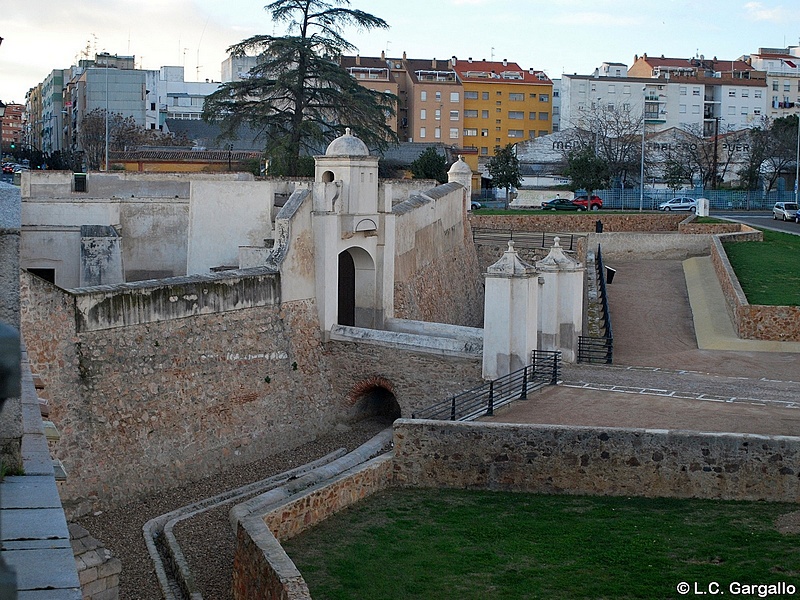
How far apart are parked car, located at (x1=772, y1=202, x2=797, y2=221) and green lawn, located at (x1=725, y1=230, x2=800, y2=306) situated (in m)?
8.83

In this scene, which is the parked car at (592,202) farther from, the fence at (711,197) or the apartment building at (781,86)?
the apartment building at (781,86)

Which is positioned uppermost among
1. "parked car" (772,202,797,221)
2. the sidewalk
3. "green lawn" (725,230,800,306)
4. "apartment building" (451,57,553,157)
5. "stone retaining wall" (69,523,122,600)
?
"apartment building" (451,57,553,157)

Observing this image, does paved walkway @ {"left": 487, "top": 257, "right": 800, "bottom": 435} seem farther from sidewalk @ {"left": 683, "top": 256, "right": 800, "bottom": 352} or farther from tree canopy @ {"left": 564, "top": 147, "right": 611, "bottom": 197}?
tree canopy @ {"left": 564, "top": 147, "right": 611, "bottom": 197}

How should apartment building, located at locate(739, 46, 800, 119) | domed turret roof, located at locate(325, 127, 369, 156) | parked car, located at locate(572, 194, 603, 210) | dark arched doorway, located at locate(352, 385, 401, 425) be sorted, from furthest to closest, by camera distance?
apartment building, located at locate(739, 46, 800, 119) → parked car, located at locate(572, 194, 603, 210) → domed turret roof, located at locate(325, 127, 369, 156) → dark arched doorway, located at locate(352, 385, 401, 425)

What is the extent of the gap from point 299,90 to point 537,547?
22.7 metres

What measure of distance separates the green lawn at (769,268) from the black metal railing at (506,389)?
695 cm

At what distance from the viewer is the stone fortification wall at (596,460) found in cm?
1338

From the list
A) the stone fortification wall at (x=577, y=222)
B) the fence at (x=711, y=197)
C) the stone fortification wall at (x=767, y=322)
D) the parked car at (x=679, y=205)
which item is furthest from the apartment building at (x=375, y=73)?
the stone fortification wall at (x=767, y=322)

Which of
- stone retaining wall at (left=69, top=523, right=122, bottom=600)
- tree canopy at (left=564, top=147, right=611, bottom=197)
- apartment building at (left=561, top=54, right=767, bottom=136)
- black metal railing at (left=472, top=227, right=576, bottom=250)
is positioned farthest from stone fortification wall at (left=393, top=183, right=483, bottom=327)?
apartment building at (left=561, top=54, right=767, bottom=136)

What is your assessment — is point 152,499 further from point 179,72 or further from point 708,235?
point 179,72

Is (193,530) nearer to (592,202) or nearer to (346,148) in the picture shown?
(346,148)

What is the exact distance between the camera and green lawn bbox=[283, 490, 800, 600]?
1099 centimetres

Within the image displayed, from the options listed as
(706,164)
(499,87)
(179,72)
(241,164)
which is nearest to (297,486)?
(241,164)

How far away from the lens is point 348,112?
33062 mm
